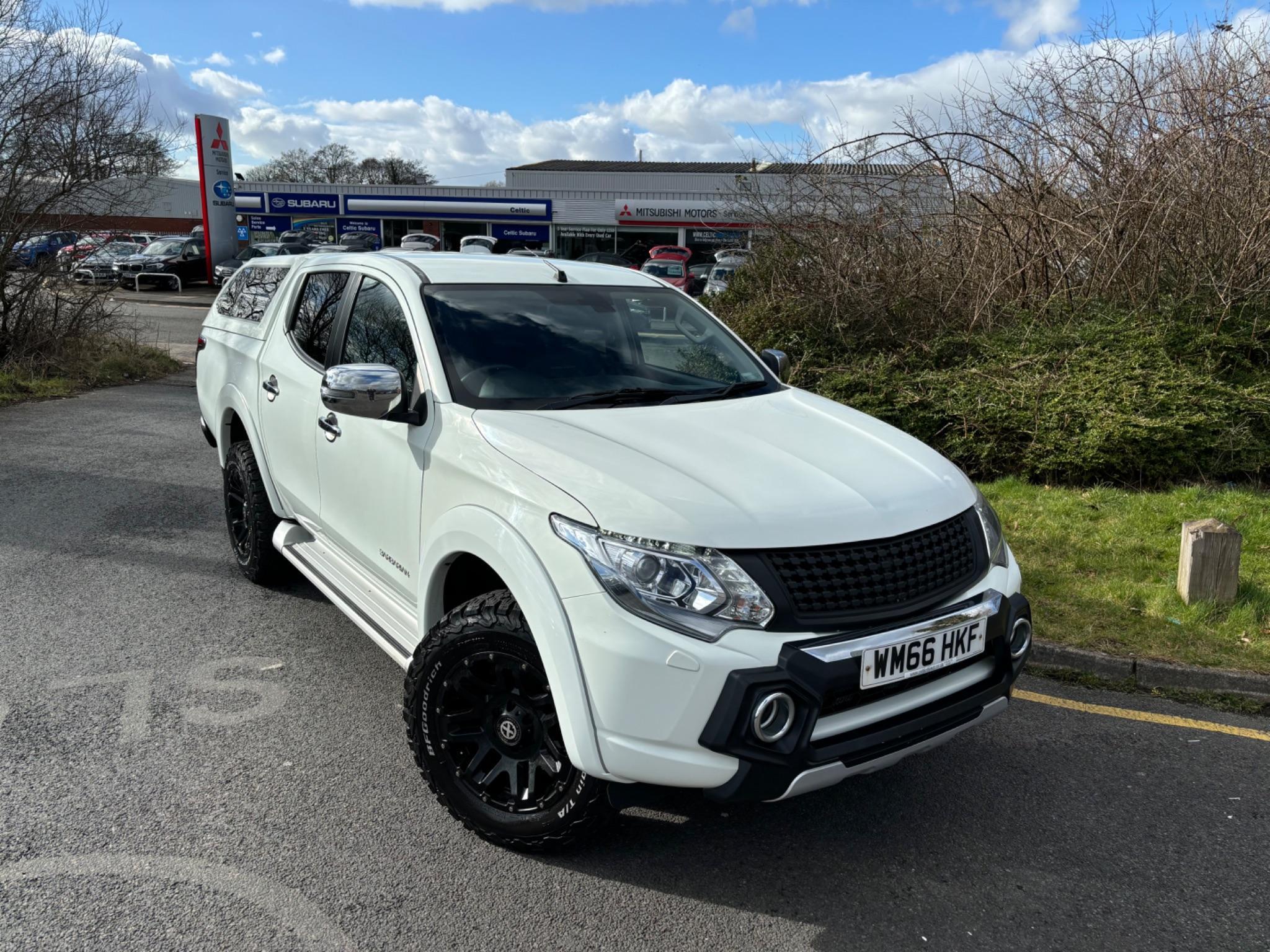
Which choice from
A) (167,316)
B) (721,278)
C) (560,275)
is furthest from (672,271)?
(560,275)

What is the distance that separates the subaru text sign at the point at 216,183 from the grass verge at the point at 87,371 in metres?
13.7

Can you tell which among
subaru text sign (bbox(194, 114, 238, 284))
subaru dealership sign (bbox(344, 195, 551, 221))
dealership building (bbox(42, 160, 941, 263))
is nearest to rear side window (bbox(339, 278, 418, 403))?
subaru text sign (bbox(194, 114, 238, 284))

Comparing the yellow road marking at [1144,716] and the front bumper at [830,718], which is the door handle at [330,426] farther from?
the yellow road marking at [1144,716]

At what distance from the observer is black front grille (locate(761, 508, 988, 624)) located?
2.62 m

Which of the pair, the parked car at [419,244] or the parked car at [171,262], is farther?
the parked car at [171,262]

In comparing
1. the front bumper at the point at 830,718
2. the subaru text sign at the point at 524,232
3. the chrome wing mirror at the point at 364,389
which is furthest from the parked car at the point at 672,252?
the front bumper at the point at 830,718

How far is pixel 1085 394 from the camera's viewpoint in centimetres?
749

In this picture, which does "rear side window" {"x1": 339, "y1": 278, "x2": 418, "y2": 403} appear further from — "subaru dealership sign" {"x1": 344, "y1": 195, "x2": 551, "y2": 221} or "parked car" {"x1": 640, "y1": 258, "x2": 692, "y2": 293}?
"subaru dealership sign" {"x1": 344, "y1": 195, "x2": 551, "y2": 221}

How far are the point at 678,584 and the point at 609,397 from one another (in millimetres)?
1228

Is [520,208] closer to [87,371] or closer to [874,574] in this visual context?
[87,371]

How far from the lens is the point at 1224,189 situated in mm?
8328

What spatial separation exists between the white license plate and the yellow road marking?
5.25 feet

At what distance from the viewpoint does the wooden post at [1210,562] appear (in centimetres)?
483

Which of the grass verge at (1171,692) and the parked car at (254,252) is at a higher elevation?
the parked car at (254,252)
